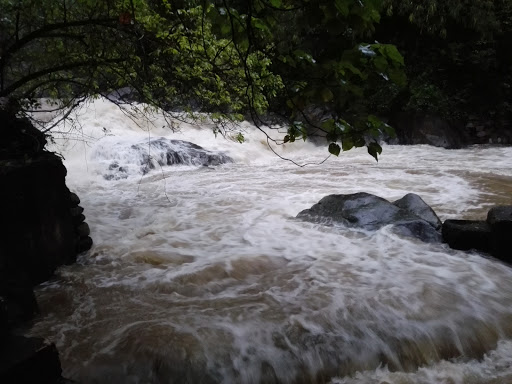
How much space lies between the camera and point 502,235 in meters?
3.74

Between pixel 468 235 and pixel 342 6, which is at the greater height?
pixel 342 6

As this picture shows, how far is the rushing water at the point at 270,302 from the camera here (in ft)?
7.88

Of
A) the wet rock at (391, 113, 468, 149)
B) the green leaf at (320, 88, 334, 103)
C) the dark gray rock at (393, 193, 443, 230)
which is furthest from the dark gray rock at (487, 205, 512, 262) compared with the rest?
the wet rock at (391, 113, 468, 149)

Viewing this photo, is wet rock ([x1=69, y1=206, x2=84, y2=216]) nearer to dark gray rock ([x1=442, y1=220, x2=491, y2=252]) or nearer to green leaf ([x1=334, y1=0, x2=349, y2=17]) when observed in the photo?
green leaf ([x1=334, y1=0, x2=349, y2=17])

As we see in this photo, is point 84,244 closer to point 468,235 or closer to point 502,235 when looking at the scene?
point 468,235

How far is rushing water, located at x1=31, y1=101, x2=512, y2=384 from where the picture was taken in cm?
240

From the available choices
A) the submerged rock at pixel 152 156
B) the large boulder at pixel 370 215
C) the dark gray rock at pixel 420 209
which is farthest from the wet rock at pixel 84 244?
the submerged rock at pixel 152 156

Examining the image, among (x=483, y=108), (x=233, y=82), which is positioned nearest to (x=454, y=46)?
(x=483, y=108)

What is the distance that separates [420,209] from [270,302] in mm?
2760

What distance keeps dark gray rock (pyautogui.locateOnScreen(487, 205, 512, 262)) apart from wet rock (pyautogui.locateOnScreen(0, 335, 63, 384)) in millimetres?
3900

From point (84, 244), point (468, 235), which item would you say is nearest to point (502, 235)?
point (468, 235)

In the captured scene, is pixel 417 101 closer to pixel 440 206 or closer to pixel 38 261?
pixel 440 206

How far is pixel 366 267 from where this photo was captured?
3.72 m

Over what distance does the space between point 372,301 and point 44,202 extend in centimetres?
304
